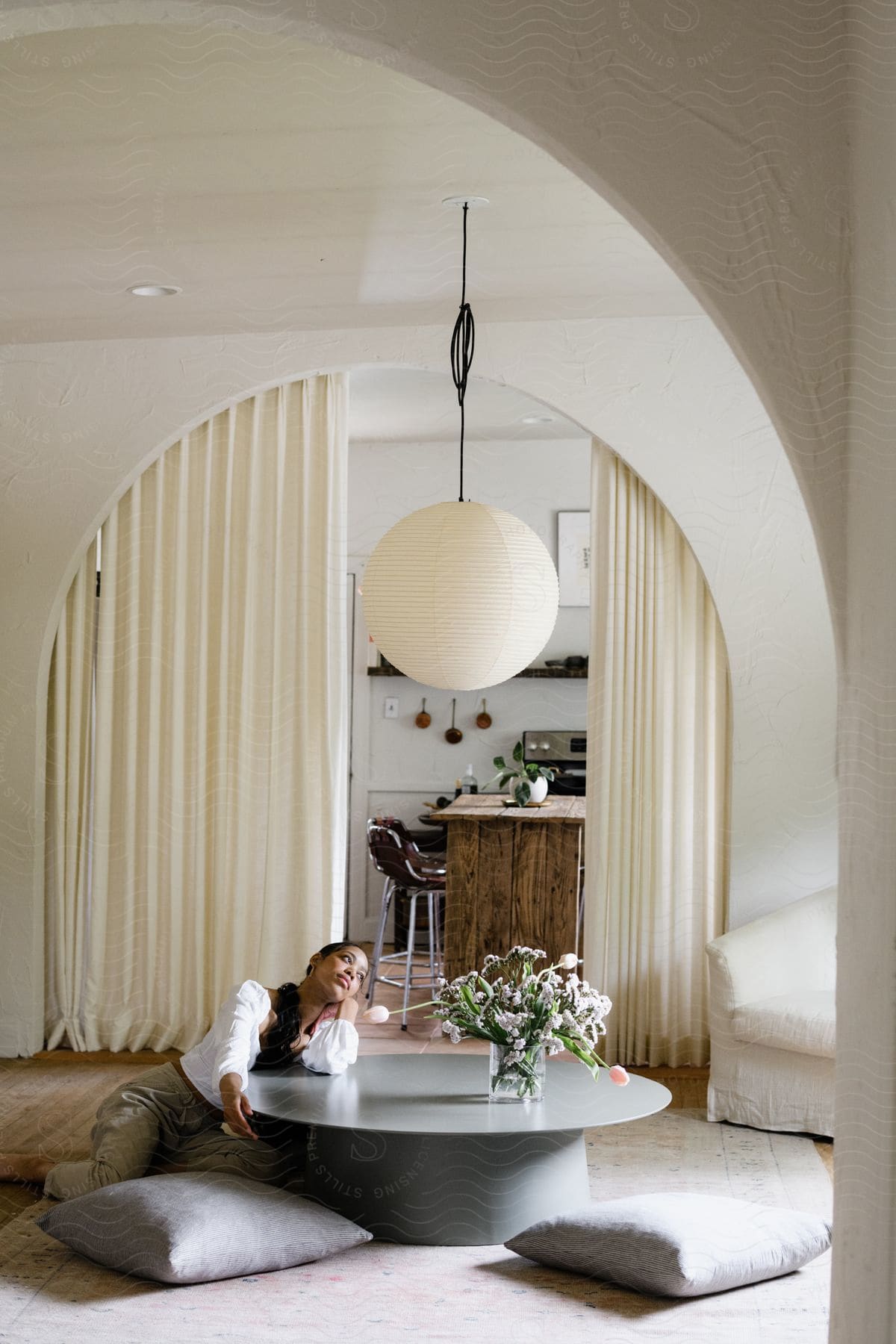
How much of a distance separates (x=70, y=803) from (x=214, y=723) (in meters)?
0.58

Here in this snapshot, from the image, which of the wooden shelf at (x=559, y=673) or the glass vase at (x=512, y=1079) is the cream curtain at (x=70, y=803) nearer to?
the glass vase at (x=512, y=1079)

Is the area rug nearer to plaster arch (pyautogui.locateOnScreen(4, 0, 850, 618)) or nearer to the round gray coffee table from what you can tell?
the round gray coffee table

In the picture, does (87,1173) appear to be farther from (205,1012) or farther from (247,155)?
(247,155)

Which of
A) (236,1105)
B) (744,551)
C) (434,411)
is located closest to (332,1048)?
(236,1105)

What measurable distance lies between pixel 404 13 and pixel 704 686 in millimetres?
2978

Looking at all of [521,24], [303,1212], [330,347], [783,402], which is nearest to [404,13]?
[521,24]

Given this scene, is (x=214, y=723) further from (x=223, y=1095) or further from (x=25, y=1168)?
(x=223, y=1095)

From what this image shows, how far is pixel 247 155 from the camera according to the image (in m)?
2.96

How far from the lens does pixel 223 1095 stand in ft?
9.58

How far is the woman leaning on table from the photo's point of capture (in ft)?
9.98

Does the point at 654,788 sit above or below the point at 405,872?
above

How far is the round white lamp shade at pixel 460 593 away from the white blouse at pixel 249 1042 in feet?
3.04

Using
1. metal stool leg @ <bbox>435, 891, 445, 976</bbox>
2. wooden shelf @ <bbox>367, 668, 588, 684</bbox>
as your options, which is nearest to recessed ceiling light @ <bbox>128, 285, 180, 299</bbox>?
metal stool leg @ <bbox>435, 891, 445, 976</bbox>

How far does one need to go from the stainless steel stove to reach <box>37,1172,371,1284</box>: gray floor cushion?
12.9 ft
